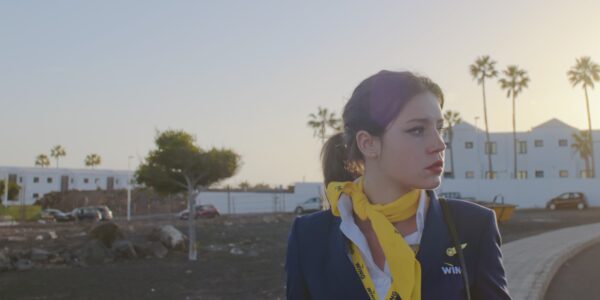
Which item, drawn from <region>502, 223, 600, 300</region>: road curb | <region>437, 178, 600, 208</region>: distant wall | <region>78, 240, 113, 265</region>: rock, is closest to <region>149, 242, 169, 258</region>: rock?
<region>78, 240, 113, 265</region>: rock

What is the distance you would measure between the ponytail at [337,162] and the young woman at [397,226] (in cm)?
20

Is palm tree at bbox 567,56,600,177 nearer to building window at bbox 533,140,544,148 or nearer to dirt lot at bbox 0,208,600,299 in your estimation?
building window at bbox 533,140,544,148

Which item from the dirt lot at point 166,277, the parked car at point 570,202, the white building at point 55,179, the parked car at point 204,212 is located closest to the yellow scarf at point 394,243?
the dirt lot at point 166,277

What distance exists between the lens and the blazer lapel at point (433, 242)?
1718mm

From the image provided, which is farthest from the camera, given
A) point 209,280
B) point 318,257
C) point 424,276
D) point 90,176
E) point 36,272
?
point 90,176

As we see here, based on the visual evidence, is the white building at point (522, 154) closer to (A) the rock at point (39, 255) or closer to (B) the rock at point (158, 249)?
(B) the rock at point (158, 249)

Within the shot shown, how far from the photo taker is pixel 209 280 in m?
11.4

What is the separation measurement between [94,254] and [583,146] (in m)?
56.9

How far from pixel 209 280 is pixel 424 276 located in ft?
33.3

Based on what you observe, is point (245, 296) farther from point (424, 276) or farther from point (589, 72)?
point (589, 72)

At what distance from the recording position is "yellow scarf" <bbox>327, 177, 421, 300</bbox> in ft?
5.51

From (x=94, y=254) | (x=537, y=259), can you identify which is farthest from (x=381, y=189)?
(x=94, y=254)

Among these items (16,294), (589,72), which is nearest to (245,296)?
(16,294)

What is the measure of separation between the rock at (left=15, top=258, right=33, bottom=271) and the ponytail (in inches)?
548
